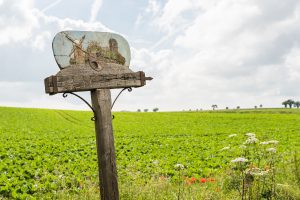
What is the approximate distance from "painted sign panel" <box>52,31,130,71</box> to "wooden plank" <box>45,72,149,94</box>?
0.68ft

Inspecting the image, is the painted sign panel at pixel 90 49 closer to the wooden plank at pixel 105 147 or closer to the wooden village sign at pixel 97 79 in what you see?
the wooden village sign at pixel 97 79

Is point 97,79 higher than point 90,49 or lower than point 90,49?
lower

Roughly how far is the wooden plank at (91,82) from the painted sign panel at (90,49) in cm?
21

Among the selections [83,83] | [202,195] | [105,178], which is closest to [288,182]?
[202,195]

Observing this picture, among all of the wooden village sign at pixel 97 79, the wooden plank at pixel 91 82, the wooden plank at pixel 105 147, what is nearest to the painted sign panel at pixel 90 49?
the wooden village sign at pixel 97 79

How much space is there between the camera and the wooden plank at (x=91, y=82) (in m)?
5.21

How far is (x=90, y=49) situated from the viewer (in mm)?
5695

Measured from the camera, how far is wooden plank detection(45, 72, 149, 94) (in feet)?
17.1

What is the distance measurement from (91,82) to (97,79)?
0.11 m

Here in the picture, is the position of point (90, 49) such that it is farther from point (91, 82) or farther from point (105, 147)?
point (105, 147)

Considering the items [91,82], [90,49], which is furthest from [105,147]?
[90,49]

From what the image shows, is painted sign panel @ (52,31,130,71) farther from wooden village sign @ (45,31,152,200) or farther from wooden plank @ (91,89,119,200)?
wooden plank @ (91,89,119,200)

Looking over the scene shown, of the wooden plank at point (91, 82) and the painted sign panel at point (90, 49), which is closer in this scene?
the wooden plank at point (91, 82)

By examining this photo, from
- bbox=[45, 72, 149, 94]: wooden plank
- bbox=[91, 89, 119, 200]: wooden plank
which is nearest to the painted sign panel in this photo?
bbox=[45, 72, 149, 94]: wooden plank
